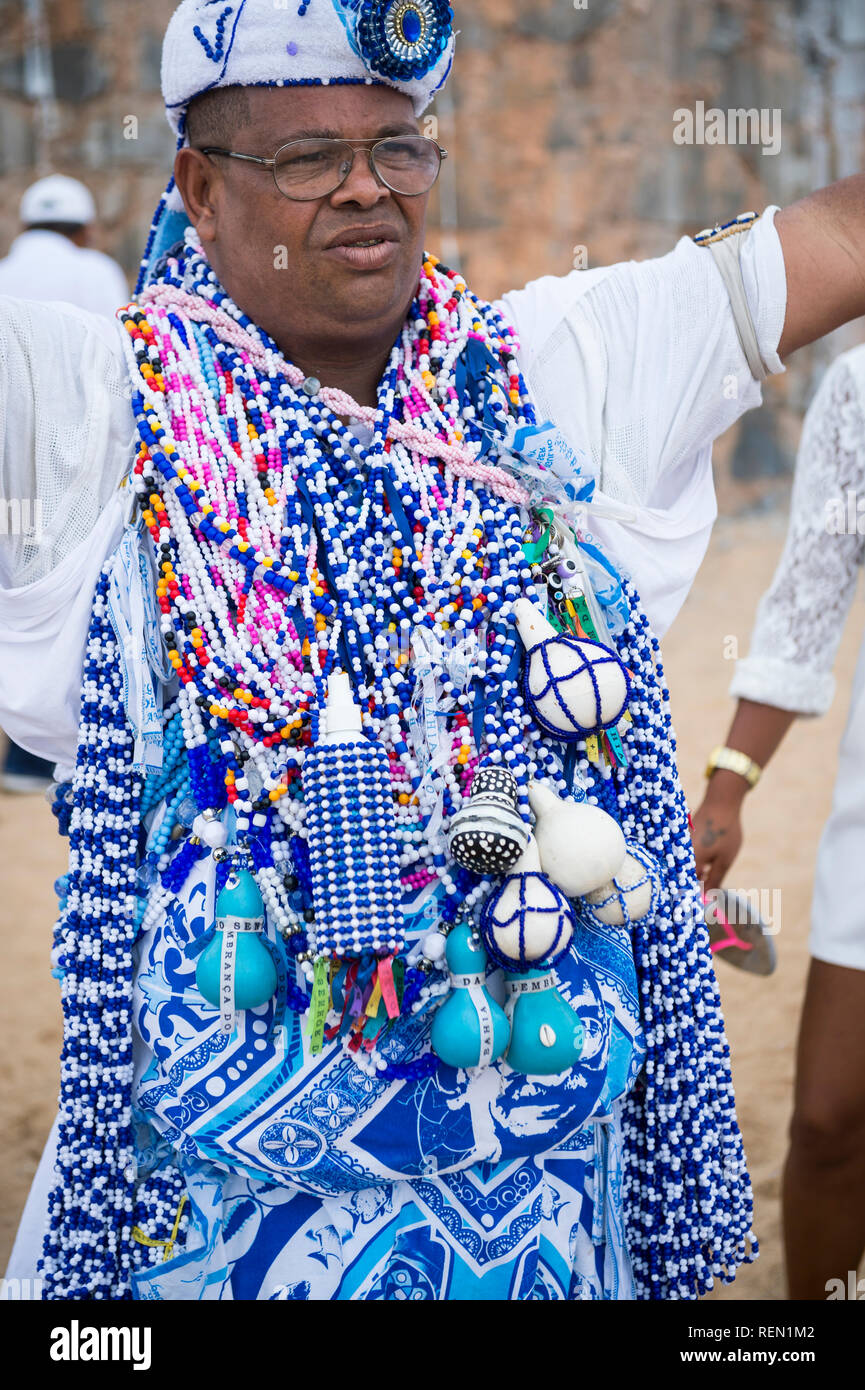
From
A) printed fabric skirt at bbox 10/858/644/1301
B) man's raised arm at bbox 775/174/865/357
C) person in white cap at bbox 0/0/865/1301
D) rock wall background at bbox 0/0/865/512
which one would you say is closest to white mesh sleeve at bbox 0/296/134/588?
person in white cap at bbox 0/0/865/1301

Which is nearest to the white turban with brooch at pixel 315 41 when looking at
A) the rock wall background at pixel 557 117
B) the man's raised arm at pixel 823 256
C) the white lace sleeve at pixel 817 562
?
the man's raised arm at pixel 823 256

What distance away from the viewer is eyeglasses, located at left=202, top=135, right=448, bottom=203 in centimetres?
169

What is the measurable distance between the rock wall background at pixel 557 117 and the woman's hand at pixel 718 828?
9.26 metres

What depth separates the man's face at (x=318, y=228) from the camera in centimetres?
169

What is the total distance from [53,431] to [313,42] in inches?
22.8

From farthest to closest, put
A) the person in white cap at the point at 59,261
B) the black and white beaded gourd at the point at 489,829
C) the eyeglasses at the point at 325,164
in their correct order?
1. the person in white cap at the point at 59,261
2. the eyeglasses at the point at 325,164
3. the black and white beaded gourd at the point at 489,829

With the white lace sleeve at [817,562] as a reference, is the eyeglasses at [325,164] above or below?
above

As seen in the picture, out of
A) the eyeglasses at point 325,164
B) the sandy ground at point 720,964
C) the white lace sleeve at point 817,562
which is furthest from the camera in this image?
the sandy ground at point 720,964

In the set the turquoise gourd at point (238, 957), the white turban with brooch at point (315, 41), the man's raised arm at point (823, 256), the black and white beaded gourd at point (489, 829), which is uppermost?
the white turban with brooch at point (315, 41)

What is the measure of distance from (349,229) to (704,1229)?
1446 millimetres

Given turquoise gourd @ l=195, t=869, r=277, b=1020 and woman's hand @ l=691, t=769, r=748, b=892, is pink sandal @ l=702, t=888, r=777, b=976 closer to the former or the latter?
woman's hand @ l=691, t=769, r=748, b=892

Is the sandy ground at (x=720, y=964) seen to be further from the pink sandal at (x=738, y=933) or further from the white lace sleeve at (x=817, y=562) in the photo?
the pink sandal at (x=738, y=933)

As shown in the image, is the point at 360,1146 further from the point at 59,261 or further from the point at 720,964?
the point at 59,261

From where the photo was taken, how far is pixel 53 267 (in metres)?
5.94
